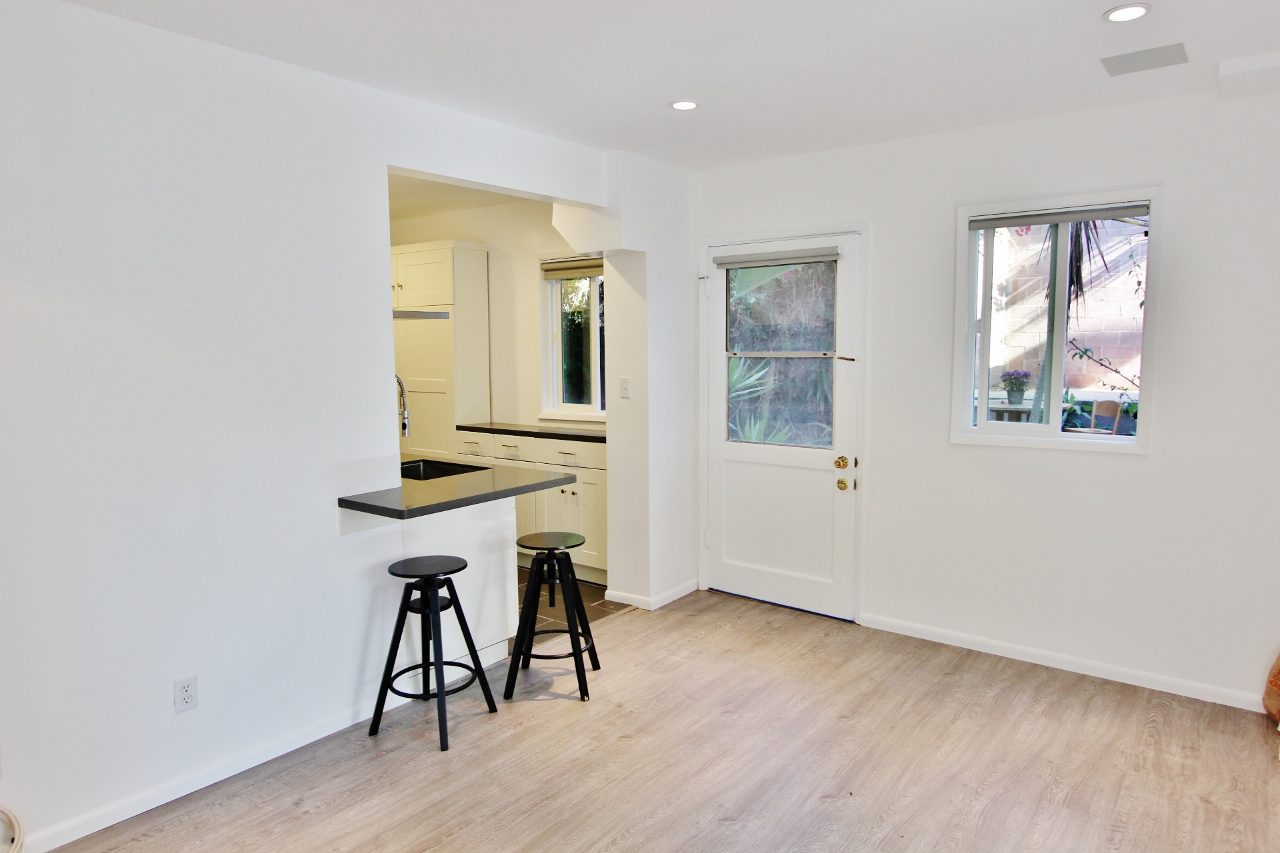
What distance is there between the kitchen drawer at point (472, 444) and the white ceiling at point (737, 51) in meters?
2.30

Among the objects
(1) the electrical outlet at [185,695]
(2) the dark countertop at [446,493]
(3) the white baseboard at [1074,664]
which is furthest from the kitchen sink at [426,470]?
(3) the white baseboard at [1074,664]

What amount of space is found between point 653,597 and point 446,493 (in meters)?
1.71

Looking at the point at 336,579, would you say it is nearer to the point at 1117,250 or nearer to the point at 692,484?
the point at 692,484

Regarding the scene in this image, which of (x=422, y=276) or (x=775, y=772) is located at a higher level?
(x=422, y=276)

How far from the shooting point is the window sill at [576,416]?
5.08 meters

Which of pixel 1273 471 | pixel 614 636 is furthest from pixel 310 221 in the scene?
pixel 1273 471

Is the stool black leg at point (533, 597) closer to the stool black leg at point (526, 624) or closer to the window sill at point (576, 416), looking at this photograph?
the stool black leg at point (526, 624)

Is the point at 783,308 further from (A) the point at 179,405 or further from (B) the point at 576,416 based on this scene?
(A) the point at 179,405

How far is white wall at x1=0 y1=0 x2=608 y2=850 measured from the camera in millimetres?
2201

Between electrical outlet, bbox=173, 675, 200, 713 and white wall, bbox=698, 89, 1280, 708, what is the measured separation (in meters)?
2.99

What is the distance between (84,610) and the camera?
2311mm

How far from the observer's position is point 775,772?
8.87ft

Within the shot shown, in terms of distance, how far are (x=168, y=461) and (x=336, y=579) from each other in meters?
0.73

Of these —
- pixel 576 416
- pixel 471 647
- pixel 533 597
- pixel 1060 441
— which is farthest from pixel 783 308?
pixel 471 647
